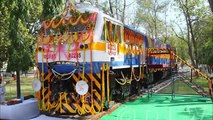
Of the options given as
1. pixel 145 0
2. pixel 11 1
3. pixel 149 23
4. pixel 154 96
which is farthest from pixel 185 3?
pixel 11 1

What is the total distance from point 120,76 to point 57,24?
3628 mm

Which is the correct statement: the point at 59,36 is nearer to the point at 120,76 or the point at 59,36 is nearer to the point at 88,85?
the point at 88,85

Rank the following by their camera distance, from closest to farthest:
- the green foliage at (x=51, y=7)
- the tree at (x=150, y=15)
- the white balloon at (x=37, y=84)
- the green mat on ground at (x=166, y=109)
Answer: the green mat on ground at (x=166, y=109) < the green foliage at (x=51, y=7) < the white balloon at (x=37, y=84) < the tree at (x=150, y=15)

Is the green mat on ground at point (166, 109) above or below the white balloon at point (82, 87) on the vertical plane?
below

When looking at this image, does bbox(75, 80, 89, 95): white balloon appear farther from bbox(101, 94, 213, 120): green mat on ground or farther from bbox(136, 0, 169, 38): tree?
bbox(136, 0, 169, 38): tree

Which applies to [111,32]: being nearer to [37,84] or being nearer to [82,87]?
[82,87]

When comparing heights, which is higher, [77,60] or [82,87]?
[77,60]

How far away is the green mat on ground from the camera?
919 centimetres

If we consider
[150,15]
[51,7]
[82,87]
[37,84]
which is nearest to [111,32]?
[51,7]

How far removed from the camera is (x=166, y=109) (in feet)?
34.6

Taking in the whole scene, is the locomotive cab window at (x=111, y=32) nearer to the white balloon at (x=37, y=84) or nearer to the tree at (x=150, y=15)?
the white balloon at (x=37, y=84)

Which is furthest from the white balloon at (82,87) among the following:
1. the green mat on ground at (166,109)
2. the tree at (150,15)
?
the tree at (150,15)

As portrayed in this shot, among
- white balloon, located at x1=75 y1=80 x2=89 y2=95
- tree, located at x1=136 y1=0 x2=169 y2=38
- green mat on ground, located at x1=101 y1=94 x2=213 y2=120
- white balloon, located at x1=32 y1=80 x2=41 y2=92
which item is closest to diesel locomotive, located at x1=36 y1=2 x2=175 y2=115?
white balloon, located at x1=75 y1=80 x2=89 y2=95

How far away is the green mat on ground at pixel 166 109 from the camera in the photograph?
919 cm
